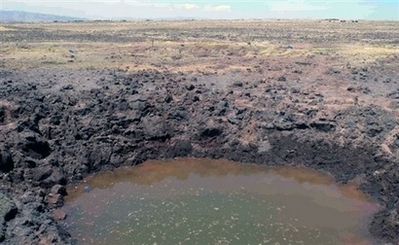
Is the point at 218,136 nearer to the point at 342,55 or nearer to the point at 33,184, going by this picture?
the point at 33,184

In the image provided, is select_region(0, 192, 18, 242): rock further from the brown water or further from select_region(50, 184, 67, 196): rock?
select_region(50, 184, 67, 196): rock

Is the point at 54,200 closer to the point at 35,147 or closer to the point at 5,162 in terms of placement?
the point at 5,162

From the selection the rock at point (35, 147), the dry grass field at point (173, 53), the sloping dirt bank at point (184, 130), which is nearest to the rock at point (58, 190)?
the sloping dirt bank at point (184, 130)

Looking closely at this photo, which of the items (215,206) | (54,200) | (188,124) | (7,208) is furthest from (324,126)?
(7,208)

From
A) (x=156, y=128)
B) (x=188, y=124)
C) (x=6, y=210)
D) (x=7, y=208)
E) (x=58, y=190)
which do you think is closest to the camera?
(x=6, y=210)

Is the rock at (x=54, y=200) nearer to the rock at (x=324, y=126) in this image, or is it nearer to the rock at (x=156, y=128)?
the rock at (x=156, y=128)

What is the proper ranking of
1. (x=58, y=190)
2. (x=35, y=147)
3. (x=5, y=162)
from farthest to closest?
(x=35, y=147), (x=5, y=162), (x=58, y=190)
